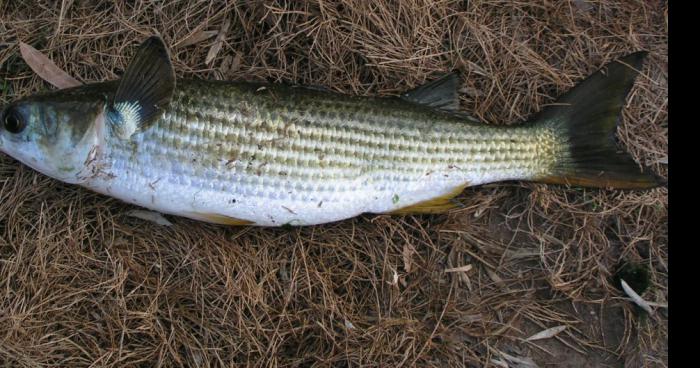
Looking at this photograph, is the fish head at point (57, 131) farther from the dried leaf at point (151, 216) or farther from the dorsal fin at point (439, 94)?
the dorsal fin at point (439, 94)

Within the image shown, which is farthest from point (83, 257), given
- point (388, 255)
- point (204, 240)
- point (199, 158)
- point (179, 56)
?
point (388, 255)

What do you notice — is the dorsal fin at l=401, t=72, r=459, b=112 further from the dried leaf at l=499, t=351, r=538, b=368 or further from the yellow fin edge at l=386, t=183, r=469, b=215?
the dried leaf at l=499, t=351, r=538, b=368

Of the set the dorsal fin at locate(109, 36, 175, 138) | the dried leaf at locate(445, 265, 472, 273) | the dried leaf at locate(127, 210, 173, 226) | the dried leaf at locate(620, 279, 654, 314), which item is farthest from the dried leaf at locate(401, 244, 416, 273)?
the dorsal fin at locate(109, 36, 175, 138)

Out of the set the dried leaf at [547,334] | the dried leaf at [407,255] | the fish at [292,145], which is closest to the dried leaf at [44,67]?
the fish at [292,145]

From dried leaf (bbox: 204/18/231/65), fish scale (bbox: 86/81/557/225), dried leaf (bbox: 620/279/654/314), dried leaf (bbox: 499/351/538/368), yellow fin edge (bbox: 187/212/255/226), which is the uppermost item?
dried leaf (bbox: 204/18/231/65)

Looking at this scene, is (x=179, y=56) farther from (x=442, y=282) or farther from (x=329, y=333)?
(x=442, y=282)

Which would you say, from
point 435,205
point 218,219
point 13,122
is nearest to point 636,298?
point 435,205
